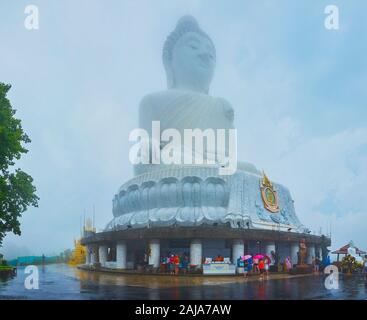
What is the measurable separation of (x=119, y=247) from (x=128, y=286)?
294 inches

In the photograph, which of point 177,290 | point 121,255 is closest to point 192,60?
point 121,255

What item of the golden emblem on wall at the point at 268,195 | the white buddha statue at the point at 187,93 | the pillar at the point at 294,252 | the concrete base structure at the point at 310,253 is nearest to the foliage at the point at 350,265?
the pillar at the point at 294,252

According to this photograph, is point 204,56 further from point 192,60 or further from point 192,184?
point 192,184

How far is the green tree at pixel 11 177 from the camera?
38.3 ft

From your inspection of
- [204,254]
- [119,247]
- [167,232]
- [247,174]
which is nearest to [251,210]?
[247,174]

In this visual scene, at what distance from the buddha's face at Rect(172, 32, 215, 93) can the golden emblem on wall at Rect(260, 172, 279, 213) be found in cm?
715

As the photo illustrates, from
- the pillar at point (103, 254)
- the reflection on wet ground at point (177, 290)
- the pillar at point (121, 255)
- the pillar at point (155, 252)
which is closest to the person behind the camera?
the reflection on wet ground at point (177, 290)

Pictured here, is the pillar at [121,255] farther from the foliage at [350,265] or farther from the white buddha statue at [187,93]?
the foliage at [350,265]

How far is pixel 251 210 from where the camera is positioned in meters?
21.1

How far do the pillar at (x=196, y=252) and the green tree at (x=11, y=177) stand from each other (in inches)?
304

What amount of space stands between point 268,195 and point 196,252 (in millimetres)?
5394

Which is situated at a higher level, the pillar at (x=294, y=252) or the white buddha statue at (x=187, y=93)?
the white buddha statue at (x=187, y=93)

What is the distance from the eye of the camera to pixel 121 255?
19781mm
